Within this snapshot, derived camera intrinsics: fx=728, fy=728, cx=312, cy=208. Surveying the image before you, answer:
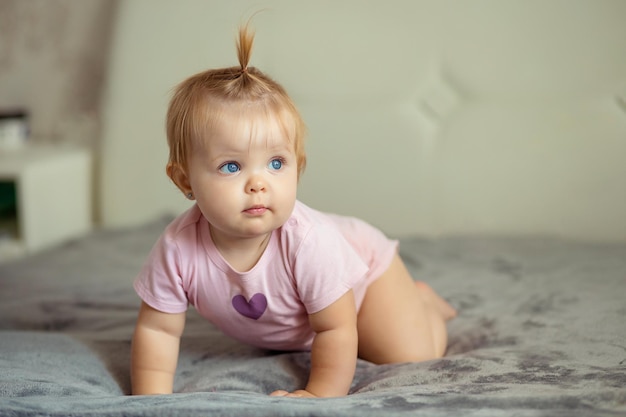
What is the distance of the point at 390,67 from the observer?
7.11 feet

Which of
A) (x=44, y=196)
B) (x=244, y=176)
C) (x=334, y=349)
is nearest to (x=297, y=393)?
(x=334, y=349)

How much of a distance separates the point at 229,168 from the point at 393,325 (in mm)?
415

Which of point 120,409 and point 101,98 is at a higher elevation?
point 101,98

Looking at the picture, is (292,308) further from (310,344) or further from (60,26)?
(60,26)

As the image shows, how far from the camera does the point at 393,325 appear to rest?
1.22 m

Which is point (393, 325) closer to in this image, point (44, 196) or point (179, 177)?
point (179, 177)

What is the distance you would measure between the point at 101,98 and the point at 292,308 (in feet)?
5.73

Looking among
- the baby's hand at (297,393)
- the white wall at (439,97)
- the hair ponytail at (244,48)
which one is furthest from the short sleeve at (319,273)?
the white wall at (439,97)

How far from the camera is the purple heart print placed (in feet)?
3.66

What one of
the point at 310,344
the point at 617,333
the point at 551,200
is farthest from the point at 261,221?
the point at 551,200

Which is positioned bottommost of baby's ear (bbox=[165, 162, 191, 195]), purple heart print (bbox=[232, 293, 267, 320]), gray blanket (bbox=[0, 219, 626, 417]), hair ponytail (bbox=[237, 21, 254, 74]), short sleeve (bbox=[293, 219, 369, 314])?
gray blanket (bbox=[0, 219, 626, 417])

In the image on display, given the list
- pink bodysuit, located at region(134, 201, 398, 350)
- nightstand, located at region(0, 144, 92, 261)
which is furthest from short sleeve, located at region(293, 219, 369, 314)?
nightstand, located at region(0, 144, 92, 261)

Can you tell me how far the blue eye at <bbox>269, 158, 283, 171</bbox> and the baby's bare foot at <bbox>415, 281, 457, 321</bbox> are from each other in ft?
1.64

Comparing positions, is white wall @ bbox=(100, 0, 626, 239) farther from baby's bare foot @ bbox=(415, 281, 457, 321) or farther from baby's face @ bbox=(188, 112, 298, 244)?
baby's face @ bbox=(188, 112, 298, 244)
